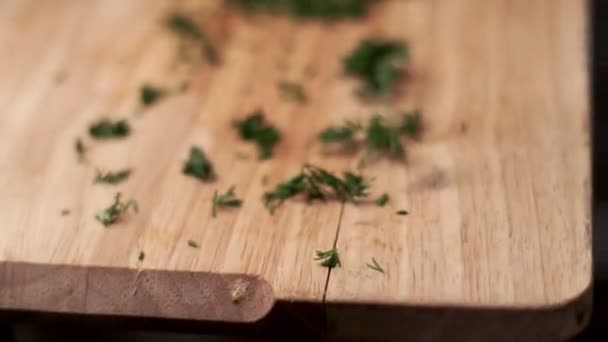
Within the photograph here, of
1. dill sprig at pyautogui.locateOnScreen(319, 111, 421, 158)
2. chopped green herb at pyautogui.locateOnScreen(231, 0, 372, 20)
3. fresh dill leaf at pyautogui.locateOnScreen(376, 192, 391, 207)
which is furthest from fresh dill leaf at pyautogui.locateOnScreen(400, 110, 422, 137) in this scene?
chopped green herb at pyautogui.locateOnScreen(231, 0, 372, 20)

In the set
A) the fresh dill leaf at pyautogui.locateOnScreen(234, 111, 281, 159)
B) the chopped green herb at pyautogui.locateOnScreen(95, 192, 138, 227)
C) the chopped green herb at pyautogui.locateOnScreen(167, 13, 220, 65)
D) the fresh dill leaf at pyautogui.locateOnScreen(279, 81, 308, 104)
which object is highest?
the chopped green herb at pyautogui.locateOnScreen(95, 192, 138, 227)

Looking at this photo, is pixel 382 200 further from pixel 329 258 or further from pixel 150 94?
pixel 150 94

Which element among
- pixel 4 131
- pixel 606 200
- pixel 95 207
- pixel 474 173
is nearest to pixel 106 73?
pixel 4 131

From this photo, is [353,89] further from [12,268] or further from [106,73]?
[12,268]

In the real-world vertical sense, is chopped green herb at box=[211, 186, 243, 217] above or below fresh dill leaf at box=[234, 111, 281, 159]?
above

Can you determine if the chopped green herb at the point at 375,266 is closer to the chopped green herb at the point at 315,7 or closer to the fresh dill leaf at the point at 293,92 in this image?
the fresh dill leaf at the point at 293,92

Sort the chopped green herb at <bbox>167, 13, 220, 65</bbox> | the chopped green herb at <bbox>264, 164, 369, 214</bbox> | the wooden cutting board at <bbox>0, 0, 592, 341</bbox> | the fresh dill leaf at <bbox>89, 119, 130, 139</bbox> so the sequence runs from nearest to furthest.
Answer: the wooden cutting board at <bbox>0, 0, 592, 341</bbox> < the chopped green herb at <bbox>264, 164, 369, 214</bbox> < the fresh dill leaf at <bbox>89, 119, 130, 139</bbox> < the chopped green herb at <bbox>167, 13, 220, 65</bbox>

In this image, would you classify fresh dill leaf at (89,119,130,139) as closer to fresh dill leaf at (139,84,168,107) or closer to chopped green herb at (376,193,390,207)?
fresh dill leaf at (139,84,168,107)
